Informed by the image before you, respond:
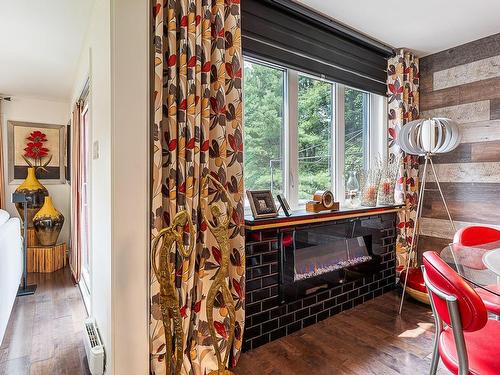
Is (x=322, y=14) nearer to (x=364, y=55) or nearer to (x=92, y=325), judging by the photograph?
(x=364, y=55)

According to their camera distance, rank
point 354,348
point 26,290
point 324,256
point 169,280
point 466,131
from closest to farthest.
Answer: point 169,280
point 354,348
point 324,256
point 466,131
point 26,290

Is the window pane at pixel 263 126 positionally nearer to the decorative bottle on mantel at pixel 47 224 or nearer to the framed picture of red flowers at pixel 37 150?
the decorative bottle on mantel at pixel 47 224

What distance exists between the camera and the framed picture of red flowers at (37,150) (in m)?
4.13

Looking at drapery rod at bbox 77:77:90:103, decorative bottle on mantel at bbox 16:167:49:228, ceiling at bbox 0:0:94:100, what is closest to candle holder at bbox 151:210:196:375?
ceiling at bbox 0:0:94:100

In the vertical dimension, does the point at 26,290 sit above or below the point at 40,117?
below

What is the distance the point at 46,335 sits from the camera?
7.44 feet

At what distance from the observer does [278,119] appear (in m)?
2.58

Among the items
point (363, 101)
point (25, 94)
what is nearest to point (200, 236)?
point (363, 101)

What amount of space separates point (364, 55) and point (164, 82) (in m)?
2.21

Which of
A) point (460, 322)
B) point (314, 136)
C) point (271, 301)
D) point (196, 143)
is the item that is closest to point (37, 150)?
point (196, 143)

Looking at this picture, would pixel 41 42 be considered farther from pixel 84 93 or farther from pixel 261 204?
pixel 261 204

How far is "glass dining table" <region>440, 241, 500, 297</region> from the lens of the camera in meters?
1.46

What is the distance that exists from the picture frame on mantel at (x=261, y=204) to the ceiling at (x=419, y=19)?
1486mm

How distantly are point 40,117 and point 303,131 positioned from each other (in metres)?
3.83
